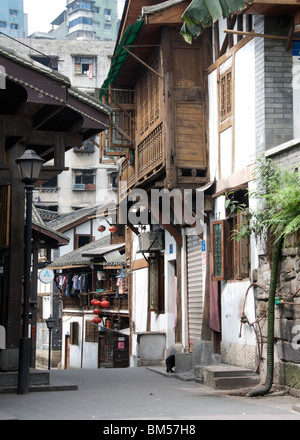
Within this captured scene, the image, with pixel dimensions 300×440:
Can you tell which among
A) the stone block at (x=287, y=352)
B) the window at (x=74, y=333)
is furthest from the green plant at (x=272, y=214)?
the window at (x=74, y=333)

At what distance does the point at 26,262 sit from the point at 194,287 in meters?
8.24

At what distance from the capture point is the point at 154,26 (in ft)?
61.4

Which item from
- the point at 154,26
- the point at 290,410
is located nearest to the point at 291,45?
the point at 154,26

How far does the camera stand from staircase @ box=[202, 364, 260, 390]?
1405 cm

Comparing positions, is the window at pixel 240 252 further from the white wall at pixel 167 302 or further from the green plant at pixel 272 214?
the white wall at pixel 167 302

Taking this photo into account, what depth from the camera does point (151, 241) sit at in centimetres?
2383

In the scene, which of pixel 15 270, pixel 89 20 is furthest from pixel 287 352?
pixel 89 20

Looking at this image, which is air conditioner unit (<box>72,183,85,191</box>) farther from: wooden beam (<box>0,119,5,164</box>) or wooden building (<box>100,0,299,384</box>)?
wooden beam (<box>0,119,5,164</box>)

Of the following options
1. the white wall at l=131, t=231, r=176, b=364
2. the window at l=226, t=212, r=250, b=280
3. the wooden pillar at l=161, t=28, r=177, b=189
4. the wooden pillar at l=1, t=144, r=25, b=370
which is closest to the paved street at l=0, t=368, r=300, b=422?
the wooden pillar at l=1, t=144, r=25, b=370

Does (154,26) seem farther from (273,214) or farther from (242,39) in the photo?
(273,214)

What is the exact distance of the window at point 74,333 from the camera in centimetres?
4344

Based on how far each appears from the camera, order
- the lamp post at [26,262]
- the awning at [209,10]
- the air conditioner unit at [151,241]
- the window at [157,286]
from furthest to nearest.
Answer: the window at [157,286]
the air conditioner unit at [151,241]
the lamp post at [26,262]
the awning at [209,10]

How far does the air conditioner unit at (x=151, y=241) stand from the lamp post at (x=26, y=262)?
432 inches

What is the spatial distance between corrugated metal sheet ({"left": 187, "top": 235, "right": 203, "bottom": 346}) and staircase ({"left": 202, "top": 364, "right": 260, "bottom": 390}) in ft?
17.1
